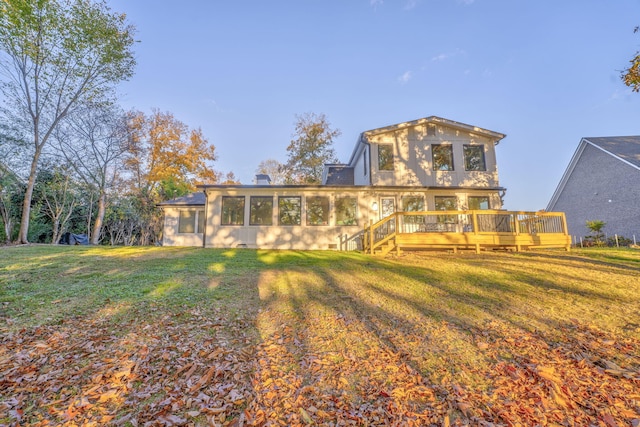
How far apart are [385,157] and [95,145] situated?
17.9 meters

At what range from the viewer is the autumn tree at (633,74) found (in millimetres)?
6526

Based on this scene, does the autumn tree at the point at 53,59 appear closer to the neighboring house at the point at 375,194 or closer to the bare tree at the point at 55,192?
the bare tree at the point at 55,192

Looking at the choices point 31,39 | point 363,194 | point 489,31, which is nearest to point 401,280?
point 363,194

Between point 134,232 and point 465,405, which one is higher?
point 134,232

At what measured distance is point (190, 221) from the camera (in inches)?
584

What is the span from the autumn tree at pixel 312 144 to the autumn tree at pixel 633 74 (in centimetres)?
2038

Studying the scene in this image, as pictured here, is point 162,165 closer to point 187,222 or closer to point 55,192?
point 55,192

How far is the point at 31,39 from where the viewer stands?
12.3 metres

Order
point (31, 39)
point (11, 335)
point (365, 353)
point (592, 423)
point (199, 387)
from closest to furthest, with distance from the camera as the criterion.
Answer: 1. point (592, 423)
2. point (199, 387)
3. point (365, 353)
4. point (11, 335)
5. point (31, 39)

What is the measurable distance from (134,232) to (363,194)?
2090 centimetres

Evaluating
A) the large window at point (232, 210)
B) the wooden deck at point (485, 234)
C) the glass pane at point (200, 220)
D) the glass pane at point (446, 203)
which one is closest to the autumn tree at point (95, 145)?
the glass pane at point (200, 220)

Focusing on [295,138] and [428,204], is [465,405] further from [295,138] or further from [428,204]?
[295,138]

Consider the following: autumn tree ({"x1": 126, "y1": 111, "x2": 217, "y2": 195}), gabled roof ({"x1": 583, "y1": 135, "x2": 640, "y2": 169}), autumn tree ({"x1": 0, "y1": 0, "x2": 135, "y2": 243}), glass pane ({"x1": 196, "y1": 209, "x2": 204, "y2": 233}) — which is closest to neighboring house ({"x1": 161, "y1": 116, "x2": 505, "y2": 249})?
glass pane ({"x1": 196, "y1": 209, "x2": 204, "y2": 233})

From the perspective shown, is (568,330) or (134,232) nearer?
(568,330)
